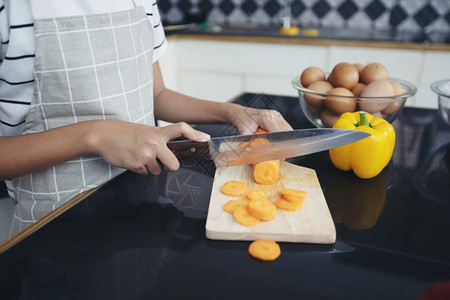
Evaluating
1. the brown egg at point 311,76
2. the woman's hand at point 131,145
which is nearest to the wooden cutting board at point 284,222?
the woman's hand at point 131,145

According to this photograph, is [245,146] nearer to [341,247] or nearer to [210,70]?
[341,247]

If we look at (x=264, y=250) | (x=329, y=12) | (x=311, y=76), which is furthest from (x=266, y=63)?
(x=264, y=250)

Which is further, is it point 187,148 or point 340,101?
point 340,101

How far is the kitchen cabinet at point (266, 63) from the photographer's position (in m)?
2.06

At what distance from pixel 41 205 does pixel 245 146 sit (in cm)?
44

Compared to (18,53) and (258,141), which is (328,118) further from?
(18,53)

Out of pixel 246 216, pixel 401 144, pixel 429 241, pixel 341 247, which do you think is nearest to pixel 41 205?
pixel 246 216

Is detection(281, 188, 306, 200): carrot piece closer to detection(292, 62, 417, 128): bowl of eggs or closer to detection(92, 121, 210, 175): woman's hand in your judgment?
detection(92, 121, 210, 175): woman's hand

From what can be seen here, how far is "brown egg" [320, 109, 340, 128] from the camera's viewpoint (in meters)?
0.95

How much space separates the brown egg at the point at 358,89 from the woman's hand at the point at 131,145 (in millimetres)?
528

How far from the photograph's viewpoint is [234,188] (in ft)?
2.24

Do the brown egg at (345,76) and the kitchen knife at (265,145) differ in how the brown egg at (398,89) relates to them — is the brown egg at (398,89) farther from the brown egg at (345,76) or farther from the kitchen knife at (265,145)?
the kitchen knife at (265,145)

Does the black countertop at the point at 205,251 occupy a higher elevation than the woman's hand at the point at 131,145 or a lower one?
lower

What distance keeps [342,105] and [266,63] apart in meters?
1.46
